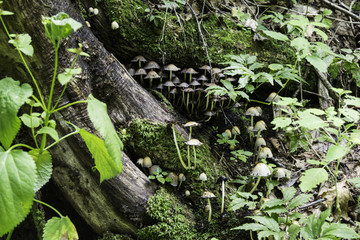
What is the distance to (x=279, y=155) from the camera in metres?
4.09

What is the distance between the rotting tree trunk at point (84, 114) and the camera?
8.39 ft

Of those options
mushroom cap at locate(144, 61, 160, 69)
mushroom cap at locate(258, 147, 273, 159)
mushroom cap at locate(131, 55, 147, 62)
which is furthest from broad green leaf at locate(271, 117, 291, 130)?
mushroom cap at locate(131, 55, 147, 62)

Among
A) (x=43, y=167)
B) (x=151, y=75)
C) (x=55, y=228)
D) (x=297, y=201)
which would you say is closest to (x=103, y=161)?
(x=43, y=167)

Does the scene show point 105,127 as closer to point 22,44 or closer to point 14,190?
point 14,190

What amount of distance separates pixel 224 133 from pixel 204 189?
2.76 feet

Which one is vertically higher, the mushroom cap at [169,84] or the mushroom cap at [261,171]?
the mushroom cap at [169,84]

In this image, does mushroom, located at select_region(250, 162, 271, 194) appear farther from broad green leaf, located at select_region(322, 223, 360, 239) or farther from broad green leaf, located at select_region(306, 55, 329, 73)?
broad green leaf, located at select_region(306, 55, 329, 73)

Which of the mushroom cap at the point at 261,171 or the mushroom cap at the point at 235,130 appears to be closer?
the mushroom cap at the point at 261,171

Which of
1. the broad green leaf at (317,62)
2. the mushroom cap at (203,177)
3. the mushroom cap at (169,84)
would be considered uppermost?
the broad green leaf at (317,62)

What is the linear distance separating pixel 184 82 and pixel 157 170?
3.98ft

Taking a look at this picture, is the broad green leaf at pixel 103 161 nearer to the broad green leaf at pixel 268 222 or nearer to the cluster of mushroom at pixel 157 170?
the cluster of mushroom at pixel 157 170

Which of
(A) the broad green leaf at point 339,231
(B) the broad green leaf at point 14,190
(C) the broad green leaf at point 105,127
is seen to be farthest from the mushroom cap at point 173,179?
(B) the broad green leaf at point 14,190

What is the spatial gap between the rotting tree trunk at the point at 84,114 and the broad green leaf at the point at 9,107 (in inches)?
41.6

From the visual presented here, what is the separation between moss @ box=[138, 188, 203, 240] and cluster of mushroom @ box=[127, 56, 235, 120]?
1.27 meters
